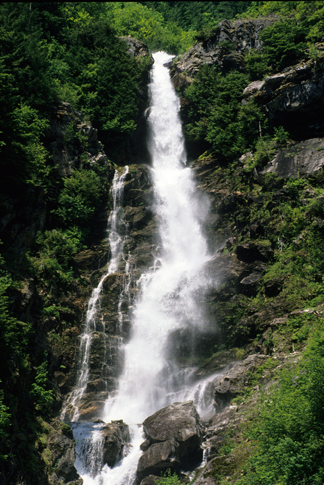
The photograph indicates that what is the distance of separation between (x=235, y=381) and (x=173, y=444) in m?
2.89

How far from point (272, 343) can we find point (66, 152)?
16.7 metres

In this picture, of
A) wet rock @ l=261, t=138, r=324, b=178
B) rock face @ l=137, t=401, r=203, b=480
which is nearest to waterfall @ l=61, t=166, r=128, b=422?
rock face @ l=137, t=401, r=203, b=480

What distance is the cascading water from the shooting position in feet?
41.9

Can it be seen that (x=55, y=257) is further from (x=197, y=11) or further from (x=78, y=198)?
(x=197, y=11)

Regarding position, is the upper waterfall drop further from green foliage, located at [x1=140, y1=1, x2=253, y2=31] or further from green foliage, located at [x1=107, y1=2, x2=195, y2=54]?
green foliage, located at [x1=140, y1=1, x2=253, y2=31]

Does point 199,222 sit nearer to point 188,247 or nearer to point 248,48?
point 188,247

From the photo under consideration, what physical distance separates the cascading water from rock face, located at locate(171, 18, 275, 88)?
752 cm

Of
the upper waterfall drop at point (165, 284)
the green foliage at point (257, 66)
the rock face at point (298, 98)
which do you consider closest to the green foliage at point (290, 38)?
the green foliage at point (257, 66)

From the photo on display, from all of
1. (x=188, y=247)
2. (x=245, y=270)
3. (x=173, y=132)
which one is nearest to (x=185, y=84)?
(x=173, y=132)

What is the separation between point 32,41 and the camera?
70.9 ft

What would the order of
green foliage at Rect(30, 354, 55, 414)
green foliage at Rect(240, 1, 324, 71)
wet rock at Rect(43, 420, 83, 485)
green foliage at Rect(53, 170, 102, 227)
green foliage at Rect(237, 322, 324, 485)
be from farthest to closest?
green foliage at Rect(240, 1, 324, 71) < green foliage at Rect(53, 170, 102, 227) < green foliage at Rect(30, 354, 55, 414) < wet rock at Rect(43, 420, 83, 485) < green foliage at Rect(237, 322, 324, 485)

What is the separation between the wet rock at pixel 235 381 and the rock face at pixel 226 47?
81.8 ft

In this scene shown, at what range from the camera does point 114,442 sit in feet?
41.4

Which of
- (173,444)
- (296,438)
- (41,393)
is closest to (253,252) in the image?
(173,444)
